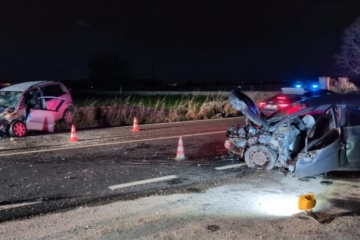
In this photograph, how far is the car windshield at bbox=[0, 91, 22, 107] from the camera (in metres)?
13.6

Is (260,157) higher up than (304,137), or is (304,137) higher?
(304,137)

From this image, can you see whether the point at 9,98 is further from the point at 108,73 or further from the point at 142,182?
the point at 108,73

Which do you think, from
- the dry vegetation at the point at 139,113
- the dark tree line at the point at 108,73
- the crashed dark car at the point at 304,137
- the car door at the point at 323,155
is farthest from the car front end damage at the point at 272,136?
the dark tree line at the point at 108,73

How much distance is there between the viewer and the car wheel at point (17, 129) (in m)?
13.2

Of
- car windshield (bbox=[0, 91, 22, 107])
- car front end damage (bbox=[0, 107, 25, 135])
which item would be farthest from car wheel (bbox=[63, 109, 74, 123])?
car front end damage (bbox=[0, 107, 25, 135])

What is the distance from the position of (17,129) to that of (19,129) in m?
0.07

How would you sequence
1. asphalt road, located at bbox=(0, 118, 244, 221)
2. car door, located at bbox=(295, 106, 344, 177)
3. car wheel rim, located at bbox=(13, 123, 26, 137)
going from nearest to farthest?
asphalt road, located at bbox=(0, 118, 244, 221), car door, located at bbox=(295, 106, 344, 177), car wheel rim, located at bbox=(13, 123, 26, 137)

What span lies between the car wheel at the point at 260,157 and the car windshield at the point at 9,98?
8.57 m

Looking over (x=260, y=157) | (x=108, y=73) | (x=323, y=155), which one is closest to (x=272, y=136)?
(x=260, y=157)

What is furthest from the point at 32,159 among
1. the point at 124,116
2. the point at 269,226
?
the point at 124,116

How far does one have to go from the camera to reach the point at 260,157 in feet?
26.9

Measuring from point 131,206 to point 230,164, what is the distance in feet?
11.3

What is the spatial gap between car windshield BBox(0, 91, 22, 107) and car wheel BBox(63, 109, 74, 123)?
2359 millimetres

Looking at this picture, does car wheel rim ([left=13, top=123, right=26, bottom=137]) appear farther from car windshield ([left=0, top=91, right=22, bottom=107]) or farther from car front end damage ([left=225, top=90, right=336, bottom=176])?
car front end damage ([left=225, top=90, right=336, bottom=176])
